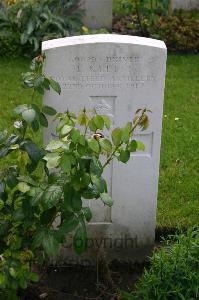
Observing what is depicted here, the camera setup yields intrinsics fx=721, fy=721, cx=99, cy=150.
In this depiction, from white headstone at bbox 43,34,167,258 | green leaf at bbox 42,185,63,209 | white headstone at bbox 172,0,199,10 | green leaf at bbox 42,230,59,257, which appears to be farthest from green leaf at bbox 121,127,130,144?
white headstone at bbox 172,0,199,10

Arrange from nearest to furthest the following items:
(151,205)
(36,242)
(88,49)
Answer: (36,242), (88,49), (151,205)

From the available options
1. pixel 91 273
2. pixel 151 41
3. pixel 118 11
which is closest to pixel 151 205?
pixel 91 273

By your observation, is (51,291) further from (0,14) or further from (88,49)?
(0,14)

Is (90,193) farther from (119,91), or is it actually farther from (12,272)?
(119,91)

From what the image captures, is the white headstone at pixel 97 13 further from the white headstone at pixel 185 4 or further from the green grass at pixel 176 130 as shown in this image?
the green grass at pixel 176 130

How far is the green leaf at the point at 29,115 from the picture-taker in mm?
3592

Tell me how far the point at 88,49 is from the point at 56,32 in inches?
189

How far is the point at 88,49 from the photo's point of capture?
4137 millimetres

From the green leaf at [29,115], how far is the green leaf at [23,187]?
1.04 ft

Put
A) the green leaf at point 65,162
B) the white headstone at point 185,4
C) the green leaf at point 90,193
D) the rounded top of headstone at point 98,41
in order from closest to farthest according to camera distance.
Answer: the green leaf at point 65,162
the green leaf at point 90,193
the rounded top of headstone at point 98,41
the white headstone at point 185,4

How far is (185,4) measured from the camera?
10.1 m

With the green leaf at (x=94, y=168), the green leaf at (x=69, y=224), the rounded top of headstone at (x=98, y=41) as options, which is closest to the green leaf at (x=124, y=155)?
the green leaf at (x=94, y=168)

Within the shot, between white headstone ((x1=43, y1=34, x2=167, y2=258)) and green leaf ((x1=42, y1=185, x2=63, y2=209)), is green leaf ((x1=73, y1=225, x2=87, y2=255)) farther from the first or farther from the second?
white headstone ((x1=43, y1=34, x2=167, y2=258))

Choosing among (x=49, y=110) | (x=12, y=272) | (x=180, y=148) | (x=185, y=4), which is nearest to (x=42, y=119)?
(x=49, y=110)
